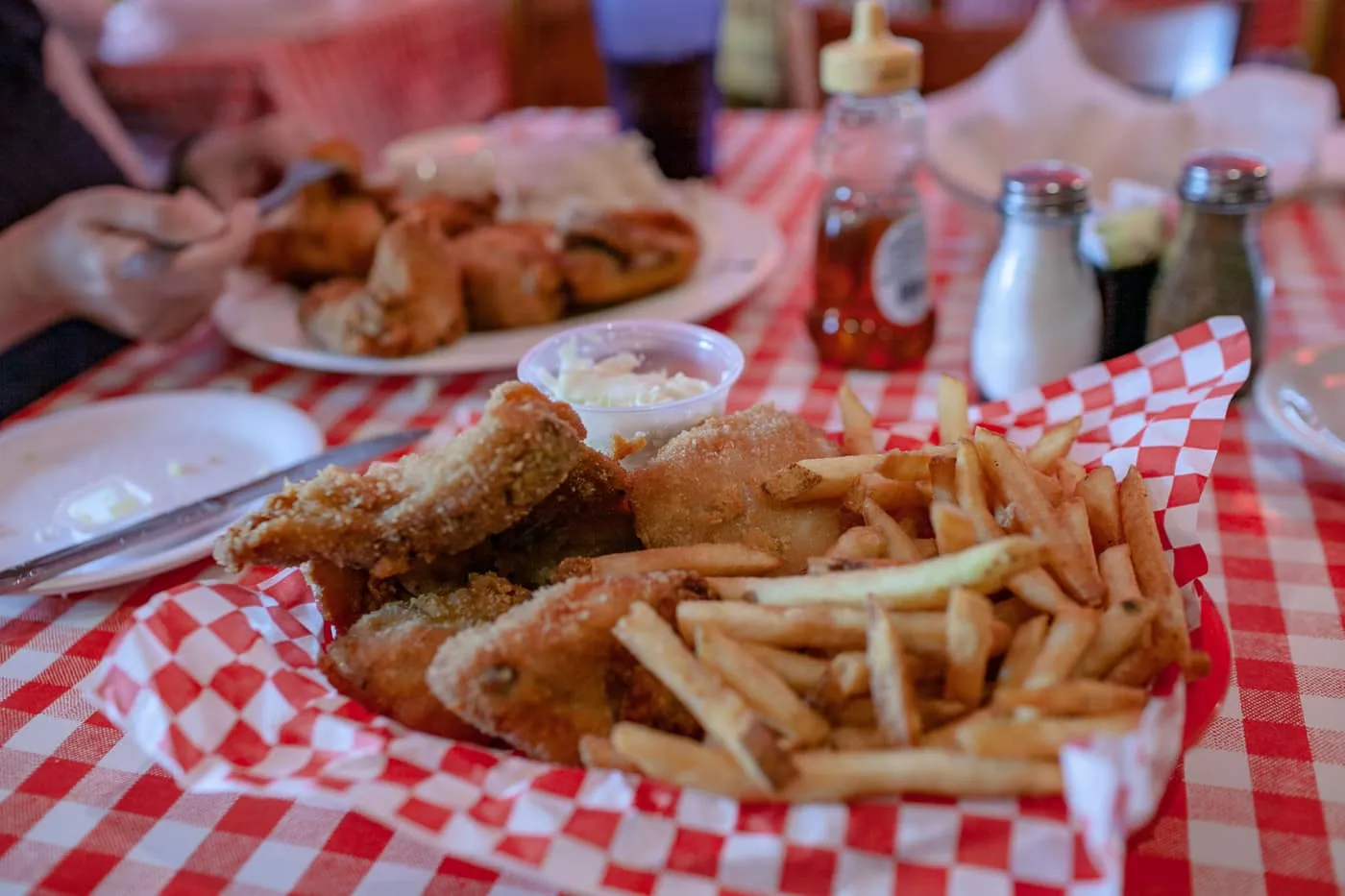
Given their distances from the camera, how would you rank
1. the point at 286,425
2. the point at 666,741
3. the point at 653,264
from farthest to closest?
the point at 653,264, the point at 286,425, the point at 666,741

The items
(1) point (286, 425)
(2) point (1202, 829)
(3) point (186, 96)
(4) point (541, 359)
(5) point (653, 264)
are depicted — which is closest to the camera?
(2) point (1202, 829)

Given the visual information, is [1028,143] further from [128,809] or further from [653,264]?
[128,809]

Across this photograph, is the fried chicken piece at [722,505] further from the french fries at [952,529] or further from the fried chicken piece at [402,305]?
the fried chicken piece at [402,305]

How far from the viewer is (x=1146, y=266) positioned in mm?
1960

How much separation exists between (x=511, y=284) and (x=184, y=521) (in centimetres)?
93

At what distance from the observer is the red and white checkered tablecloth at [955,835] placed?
105 cm

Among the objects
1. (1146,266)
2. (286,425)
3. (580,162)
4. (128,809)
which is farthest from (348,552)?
(580,162)

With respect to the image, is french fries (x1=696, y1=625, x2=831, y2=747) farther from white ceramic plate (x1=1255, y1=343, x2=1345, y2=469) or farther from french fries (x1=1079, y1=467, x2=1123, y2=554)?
white ceramic plate (x1=1255, y1=343, x2=1345, y2=469)

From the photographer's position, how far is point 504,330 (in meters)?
2.31

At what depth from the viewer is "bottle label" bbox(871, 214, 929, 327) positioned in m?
2.04

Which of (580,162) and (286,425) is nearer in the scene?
(286,425)

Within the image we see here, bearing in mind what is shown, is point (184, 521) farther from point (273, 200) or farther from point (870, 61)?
point (870, 61)

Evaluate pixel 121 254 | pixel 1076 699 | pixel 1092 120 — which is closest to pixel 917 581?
pixel 1076 699

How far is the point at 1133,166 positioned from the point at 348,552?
2.49 m
